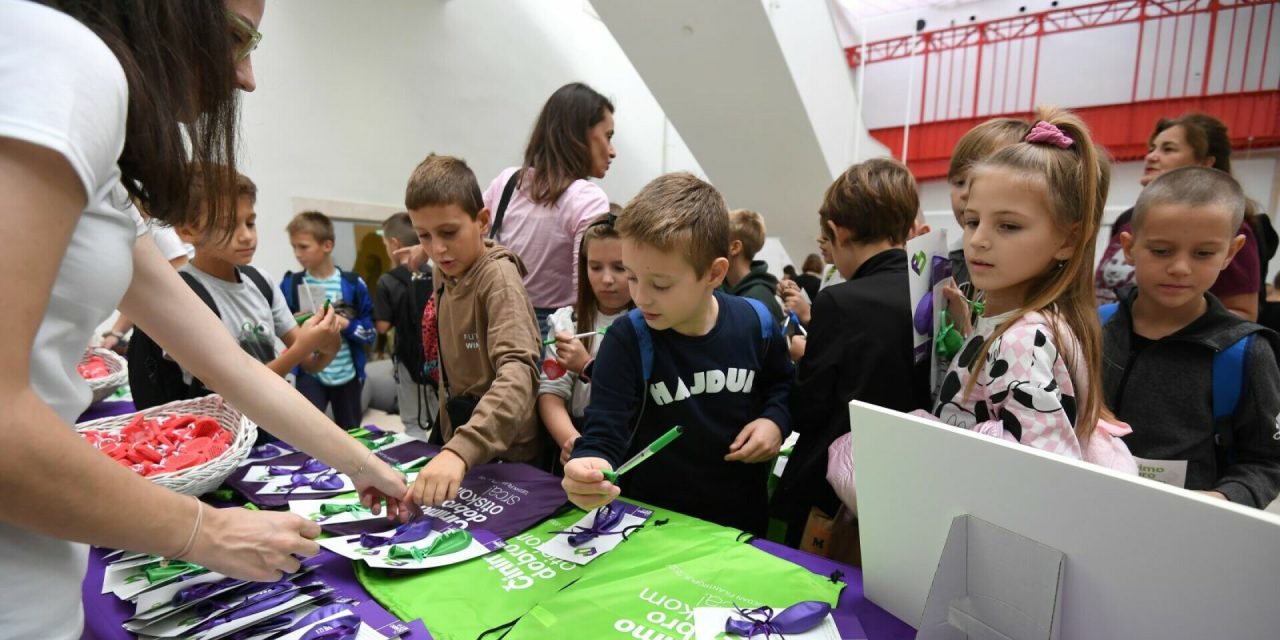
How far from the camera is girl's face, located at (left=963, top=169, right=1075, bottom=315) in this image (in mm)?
907

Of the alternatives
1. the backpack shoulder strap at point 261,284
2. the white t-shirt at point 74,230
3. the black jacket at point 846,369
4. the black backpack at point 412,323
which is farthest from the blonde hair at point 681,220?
the black backpack at point 412,323

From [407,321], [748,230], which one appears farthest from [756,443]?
[407,321]

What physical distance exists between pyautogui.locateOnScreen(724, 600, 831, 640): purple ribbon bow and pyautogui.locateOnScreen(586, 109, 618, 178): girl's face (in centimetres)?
159

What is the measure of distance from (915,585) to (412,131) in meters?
4.66

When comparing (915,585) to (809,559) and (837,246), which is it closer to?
(809,559)

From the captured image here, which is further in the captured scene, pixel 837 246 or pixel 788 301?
pixel 788 301

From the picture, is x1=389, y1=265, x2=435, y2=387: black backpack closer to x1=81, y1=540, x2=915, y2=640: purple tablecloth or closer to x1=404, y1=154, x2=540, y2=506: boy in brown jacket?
x1=404, y1=154, x2=540, y2=506: boy in brown jacket

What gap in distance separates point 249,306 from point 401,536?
1361 mm

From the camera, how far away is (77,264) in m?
0.50

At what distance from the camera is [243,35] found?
0.72m

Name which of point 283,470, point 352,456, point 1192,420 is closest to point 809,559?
point 352,456

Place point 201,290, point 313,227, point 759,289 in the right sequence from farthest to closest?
point 313,227
point 759,289
point 201,290

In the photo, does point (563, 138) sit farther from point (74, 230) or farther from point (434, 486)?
point (74, 230)

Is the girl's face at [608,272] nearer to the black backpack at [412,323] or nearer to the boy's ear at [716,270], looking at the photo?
the boy's ear at [716,270]
